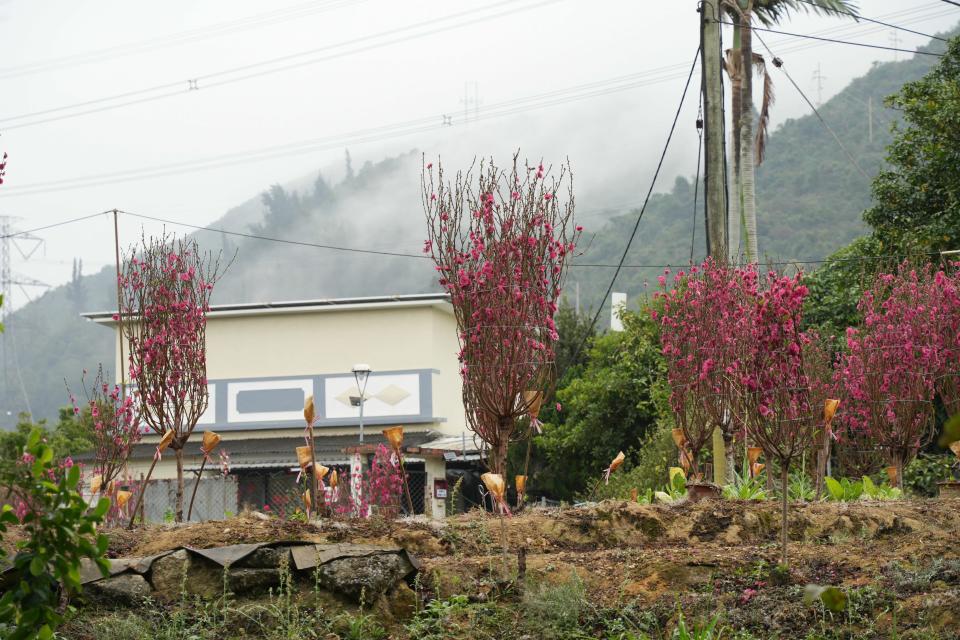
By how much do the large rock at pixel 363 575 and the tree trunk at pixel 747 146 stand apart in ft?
32.4

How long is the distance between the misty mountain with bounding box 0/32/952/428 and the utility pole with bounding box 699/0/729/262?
8.32ft

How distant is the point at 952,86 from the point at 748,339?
1397 cm

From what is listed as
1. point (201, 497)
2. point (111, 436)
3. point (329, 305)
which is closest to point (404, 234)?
point (329, 305)

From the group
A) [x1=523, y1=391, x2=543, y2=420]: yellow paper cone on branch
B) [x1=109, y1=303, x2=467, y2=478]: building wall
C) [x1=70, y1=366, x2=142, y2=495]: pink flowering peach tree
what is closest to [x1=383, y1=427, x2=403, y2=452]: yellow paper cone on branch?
[x1=523, y1=391, x2=543, y2=420]: yellow paper cone on branch

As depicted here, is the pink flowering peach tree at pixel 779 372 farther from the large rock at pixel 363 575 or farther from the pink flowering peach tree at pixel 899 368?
the pink flowering peach tree at pixel 899 368

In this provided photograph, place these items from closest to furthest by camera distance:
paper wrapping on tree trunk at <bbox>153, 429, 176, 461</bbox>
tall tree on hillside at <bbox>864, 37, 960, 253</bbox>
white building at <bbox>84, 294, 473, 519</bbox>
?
1. paper wrapping on tree trunk at <bbox>153, 429, 176, 461</bbox>
2. tall tree on hillside at <bbox>864, 37, 960, 253</bbox>
3. white building at <bbox>84, 294, 473, 519</bbox>

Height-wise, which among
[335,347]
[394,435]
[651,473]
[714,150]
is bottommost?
[651,473]

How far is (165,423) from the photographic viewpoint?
1005cm

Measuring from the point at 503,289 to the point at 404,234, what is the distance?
153 meters

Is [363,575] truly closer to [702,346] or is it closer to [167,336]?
[167,336]

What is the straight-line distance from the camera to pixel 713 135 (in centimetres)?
1312

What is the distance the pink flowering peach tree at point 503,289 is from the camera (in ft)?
27.1

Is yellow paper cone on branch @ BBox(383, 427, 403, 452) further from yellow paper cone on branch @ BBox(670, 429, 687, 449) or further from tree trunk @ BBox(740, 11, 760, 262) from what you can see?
tree trunk @ BBox(740, 11, 760, 262)

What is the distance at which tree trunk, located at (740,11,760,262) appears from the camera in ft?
53.8
